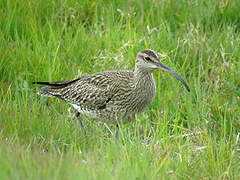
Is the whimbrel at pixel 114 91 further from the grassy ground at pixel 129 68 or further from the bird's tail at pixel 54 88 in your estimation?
the grassy ground at pixel 129 68

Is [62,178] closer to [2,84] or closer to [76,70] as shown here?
[2,84]

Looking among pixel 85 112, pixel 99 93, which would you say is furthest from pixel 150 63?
pixel 85 112

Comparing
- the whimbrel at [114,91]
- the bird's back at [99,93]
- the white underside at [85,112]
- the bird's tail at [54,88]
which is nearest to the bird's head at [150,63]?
the whimbrel at [114,91]

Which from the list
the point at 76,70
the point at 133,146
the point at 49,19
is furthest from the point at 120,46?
the point at 133,146

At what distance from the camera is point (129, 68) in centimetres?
788

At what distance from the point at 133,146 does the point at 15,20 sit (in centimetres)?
397

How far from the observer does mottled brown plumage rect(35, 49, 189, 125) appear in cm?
660

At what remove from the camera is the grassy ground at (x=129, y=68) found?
15.7 feet

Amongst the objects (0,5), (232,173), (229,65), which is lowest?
(232,173)

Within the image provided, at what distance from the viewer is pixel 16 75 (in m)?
7.28

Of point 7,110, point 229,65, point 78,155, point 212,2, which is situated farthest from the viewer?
point 212,2

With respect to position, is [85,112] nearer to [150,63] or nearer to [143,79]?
[143,79]

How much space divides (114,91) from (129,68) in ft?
3.84

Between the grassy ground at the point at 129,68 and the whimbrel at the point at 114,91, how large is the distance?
18 cm
